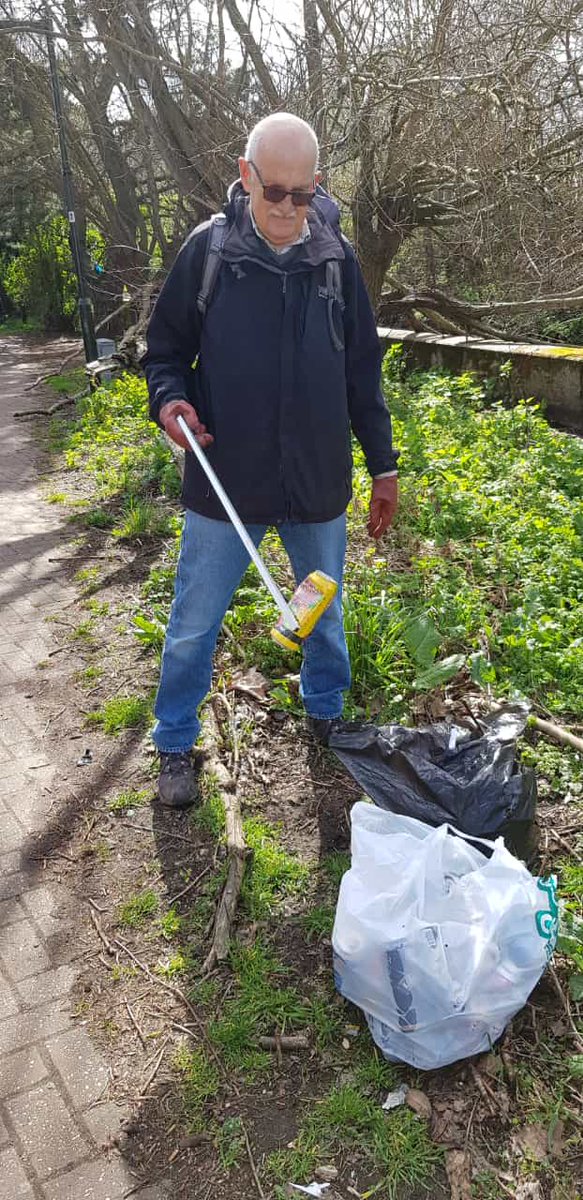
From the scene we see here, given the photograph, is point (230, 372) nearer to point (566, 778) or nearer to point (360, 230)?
point (566, 778)

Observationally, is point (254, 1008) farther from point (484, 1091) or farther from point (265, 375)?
point (265, 375)

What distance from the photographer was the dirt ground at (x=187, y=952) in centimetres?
202

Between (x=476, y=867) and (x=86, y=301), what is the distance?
1252cm

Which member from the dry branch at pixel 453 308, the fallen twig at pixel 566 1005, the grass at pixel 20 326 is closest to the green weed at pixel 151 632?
the fallen twig at pixel 566 1005

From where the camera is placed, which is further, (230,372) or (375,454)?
(375,454)

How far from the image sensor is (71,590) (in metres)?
5.27

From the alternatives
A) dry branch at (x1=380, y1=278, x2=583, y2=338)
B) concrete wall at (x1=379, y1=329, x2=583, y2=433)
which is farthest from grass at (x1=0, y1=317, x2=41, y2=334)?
concrete wall at (x1=379, y1=329, x2=583, y2=433)

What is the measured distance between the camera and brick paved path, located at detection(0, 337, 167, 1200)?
1.99 meters

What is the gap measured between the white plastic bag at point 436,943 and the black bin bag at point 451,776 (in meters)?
0.33

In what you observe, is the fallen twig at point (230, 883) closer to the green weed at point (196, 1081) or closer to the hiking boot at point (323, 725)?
the green weed at point (196, 1081)

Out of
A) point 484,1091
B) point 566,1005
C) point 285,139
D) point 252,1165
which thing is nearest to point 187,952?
point 252,1165

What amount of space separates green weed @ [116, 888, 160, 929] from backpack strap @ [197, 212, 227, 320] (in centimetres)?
178

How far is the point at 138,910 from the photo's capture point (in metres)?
2.72

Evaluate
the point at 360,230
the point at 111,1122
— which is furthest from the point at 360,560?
the point at 360,230
